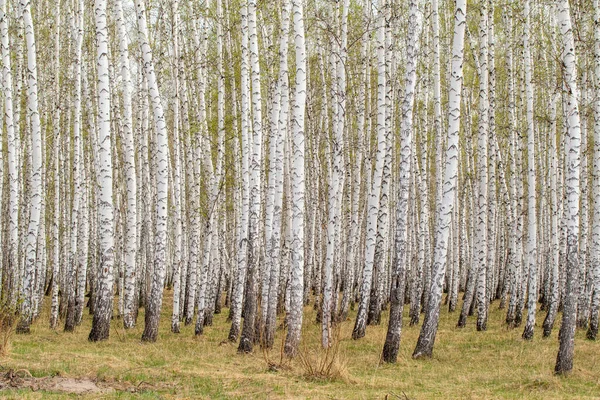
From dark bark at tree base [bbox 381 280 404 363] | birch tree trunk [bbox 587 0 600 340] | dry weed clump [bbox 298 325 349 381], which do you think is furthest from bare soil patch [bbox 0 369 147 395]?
birch tree trunk [bbox 587 0 600 340]

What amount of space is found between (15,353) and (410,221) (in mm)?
16745

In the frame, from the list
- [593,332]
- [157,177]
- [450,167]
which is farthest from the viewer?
[593,332]

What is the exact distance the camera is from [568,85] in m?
9.28

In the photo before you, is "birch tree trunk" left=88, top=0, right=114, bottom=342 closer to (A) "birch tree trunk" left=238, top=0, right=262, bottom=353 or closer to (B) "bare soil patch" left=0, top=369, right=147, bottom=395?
(A) "birch tree trunk" left=238, top=0, right=262, bottom=353

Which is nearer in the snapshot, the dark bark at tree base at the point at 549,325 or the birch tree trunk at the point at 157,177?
the birch tree trunk at the point at 157,177

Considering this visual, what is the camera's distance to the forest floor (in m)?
7.37

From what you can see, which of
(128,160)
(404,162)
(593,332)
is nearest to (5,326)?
(128,160)

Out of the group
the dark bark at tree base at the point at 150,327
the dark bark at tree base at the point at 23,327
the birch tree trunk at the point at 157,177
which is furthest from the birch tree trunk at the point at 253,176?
the dark bark at tree base at the point at 23,327

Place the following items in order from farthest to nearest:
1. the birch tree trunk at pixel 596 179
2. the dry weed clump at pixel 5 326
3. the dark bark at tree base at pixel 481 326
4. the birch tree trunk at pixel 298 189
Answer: the dark bark at tree base at pixel 481 326, the birch tree trunk at pixel 596 179, the birch tree trunk at pixel 298 189, the dry weed clump at pixel 5 326

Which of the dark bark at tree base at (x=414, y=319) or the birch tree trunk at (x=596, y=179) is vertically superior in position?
the birch tree trunk at (x=596, y=179)

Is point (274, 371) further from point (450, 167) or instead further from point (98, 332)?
point (450, 167)

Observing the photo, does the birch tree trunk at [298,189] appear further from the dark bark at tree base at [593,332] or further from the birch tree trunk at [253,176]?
the dark bark at tree base at [593,332]

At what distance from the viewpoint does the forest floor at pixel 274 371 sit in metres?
7.37

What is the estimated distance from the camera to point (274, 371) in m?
9.00
